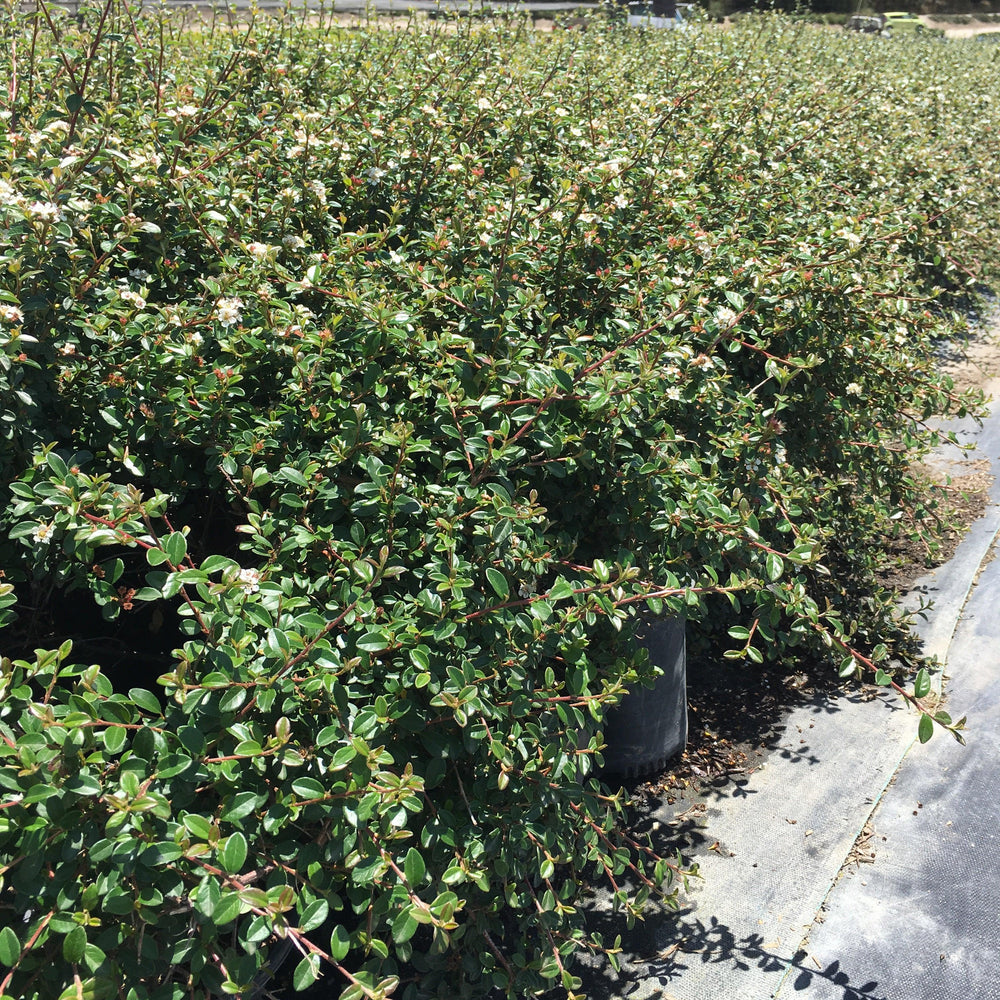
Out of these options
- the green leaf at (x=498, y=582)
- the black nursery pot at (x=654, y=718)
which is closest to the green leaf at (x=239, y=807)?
the green leaf at (x=498, y=582)

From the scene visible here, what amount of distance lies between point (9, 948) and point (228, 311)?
1.28 meters

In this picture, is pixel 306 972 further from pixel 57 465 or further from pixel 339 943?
pixel 57 465

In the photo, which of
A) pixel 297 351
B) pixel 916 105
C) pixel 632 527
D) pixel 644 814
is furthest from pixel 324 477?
pixel 916 105

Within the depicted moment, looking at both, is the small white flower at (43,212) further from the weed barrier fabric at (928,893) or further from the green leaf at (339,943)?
the weed barrier fabric at (928,893)

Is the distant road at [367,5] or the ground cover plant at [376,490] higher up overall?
the distant road at [367,5]

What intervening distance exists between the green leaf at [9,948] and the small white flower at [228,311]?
125 cm

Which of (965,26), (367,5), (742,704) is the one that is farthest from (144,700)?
(965,26)

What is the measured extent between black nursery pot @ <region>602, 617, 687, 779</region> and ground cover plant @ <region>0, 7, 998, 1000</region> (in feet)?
1.19

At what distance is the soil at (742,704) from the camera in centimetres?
296

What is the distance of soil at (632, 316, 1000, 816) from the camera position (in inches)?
116

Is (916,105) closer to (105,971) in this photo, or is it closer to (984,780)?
(984,780)

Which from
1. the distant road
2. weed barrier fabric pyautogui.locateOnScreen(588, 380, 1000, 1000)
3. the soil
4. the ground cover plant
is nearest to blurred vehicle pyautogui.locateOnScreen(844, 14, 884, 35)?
the distant road

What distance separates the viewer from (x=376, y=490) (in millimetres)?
1868

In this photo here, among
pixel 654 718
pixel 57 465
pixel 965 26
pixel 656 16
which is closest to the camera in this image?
pixel 57 465
